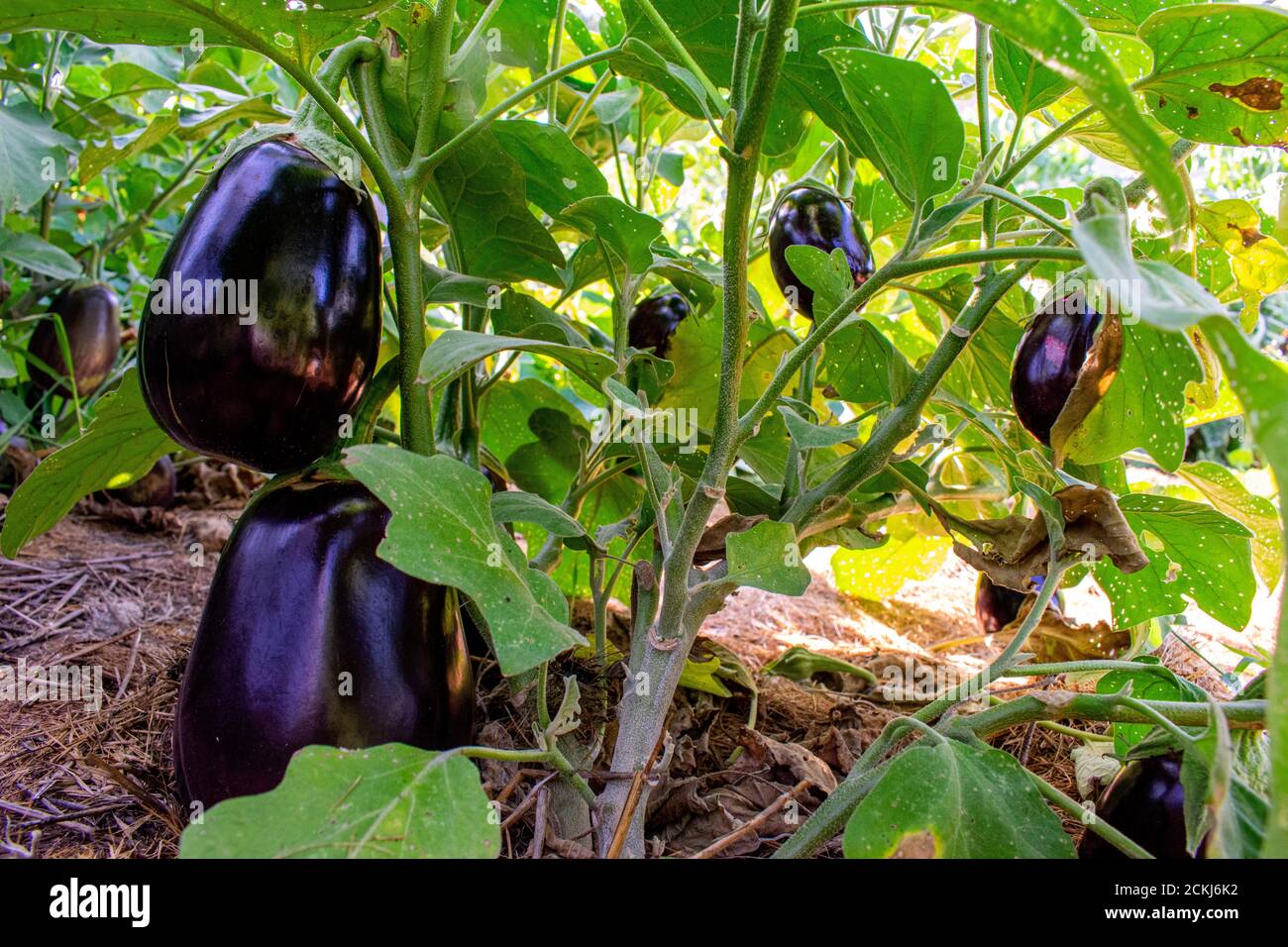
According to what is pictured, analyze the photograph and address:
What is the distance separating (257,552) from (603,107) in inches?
24.0

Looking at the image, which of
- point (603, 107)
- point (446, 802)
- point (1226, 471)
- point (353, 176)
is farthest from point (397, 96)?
point (1226, 471)

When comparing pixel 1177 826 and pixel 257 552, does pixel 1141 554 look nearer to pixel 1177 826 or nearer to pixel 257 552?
pixel 1177 826

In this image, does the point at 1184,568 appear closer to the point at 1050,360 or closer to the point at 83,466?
the point at 1050,360

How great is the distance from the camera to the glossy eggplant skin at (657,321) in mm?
903

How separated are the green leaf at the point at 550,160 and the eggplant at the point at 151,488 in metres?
0.93

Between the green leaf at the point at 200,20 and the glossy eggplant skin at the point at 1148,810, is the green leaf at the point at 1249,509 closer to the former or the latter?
the glossy eggplant skin at the point at 1148,810

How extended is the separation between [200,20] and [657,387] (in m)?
0.43

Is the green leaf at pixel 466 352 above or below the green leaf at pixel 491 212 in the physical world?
below

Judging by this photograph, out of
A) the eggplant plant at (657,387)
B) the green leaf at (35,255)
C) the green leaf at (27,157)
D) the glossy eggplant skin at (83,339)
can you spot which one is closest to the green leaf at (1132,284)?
the eggplant plant at (657,387)

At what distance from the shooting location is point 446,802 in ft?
1.47

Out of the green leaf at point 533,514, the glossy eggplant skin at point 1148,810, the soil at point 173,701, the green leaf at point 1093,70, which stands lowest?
the soil at point 173,701

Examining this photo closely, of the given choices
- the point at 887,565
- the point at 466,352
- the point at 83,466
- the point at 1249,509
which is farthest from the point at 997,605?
the point at 83,466

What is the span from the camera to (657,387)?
2.63 ft

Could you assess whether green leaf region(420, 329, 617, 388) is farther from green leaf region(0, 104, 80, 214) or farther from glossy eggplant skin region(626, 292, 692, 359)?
green leaf region(0, 104, 80, 214)
